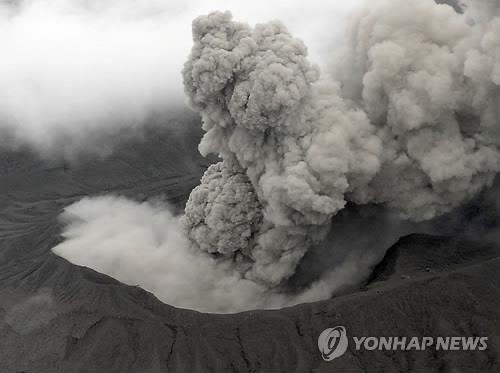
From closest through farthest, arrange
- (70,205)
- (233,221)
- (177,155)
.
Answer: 1. (233,221)
2. (70,205)
3. (177,155)

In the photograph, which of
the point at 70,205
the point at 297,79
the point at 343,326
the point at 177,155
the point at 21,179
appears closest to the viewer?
the point at 343,326

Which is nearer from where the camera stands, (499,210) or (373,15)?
(373,15)

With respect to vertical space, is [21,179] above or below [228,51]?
above

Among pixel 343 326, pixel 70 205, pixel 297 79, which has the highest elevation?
pixel 70 205

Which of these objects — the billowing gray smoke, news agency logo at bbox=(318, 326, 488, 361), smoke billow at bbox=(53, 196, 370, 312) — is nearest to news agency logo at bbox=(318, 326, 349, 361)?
news agency logo at bbox=(318, 326, 488, 361)

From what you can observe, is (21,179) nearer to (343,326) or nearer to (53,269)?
(53,269)

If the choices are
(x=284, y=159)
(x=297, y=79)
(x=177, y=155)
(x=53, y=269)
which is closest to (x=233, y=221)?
(x=284, y=159)

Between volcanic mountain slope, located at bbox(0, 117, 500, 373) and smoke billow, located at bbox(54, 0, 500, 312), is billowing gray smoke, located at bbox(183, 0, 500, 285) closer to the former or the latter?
smoke billow, located at bbox(54, 0, 500, 312)
